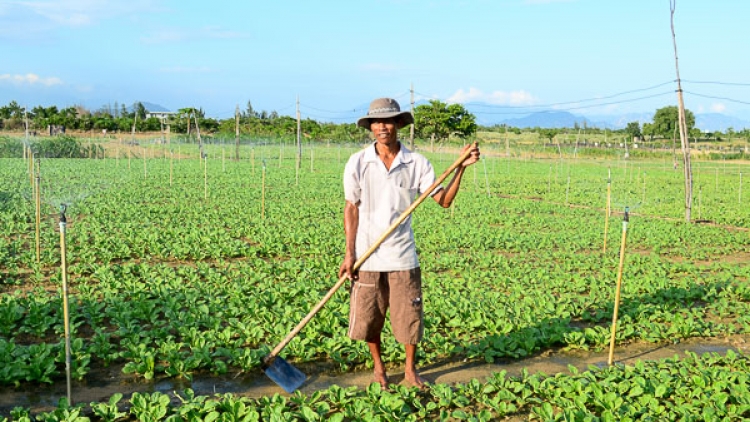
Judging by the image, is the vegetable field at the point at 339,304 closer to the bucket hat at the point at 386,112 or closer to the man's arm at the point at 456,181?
the man's arm at the point at 456,181

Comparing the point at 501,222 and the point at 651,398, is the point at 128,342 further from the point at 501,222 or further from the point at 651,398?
the point at 501,222

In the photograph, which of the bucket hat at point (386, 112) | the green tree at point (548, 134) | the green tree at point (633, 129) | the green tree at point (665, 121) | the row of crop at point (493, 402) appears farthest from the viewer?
the green tree at point (633, 129)

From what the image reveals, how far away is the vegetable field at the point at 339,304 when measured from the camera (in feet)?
14.3

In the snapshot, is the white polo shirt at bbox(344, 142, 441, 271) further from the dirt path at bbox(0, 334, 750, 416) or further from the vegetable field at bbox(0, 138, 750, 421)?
the dirt path at bbox(0, 334, 750, 416)

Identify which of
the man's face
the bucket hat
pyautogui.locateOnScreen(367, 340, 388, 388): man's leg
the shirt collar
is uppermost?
the bucket hat

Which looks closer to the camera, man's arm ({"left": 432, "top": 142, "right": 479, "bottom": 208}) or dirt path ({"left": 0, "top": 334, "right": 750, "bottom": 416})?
man's arm ({"left": 432, "top": 142, "right": 479, "bottom": 208})

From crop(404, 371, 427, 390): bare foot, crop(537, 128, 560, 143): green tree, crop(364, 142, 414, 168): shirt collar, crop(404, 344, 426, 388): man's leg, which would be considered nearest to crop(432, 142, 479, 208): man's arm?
crop(364, 142, 414, 168): shirt collar

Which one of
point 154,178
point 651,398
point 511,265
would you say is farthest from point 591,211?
point 154,178

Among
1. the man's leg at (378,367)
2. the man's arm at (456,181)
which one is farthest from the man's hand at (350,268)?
the man's arm at (456,181)

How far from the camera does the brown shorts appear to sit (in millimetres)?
4512

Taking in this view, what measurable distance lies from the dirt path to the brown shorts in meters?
0.56

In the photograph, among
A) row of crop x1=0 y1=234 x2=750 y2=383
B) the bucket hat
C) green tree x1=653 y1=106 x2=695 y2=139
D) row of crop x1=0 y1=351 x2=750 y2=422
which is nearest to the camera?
row of crop x1=0 y1=351 x2=750 y2=422

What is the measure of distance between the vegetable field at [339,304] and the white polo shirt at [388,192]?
933 mm

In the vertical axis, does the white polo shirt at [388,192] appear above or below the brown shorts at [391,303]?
above
